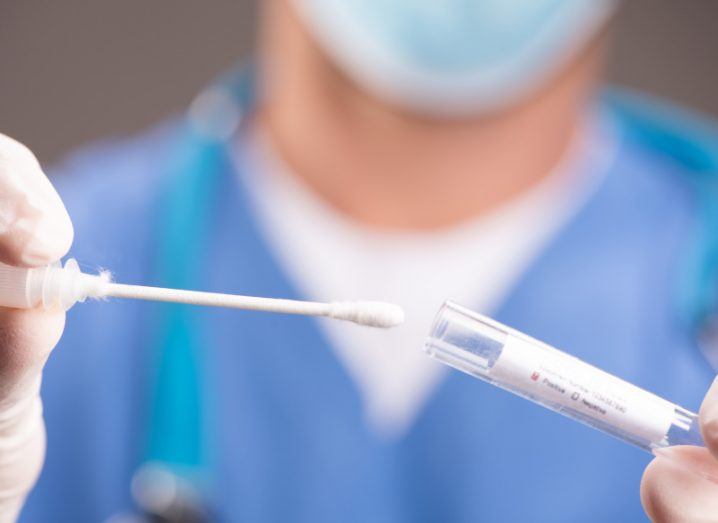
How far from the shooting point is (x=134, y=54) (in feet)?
5.09

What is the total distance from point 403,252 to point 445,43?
0.83 ft

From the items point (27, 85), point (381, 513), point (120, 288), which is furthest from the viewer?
point (27, 85)

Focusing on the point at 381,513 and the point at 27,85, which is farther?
the point at 27,85

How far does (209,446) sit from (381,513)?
8.1 inches

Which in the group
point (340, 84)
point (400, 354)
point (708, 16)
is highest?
point (708, 16)

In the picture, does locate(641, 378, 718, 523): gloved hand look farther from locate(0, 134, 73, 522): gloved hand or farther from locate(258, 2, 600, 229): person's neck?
locate(258, 2, 600, 229): person's neck

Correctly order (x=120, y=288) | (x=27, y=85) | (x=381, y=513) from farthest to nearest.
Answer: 1. (x=27, y=85)
2. (x=381, y=513)
3. (x=120, y=288)

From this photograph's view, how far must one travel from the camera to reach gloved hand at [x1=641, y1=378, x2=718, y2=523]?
51 cm

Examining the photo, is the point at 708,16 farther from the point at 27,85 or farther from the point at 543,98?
the point at 27,85

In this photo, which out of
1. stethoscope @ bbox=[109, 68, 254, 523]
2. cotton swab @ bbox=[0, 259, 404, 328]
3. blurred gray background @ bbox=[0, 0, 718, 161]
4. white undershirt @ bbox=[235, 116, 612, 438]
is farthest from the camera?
blurred gray background @ bbox=[0, 0, 718, 161]

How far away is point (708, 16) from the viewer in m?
1.58

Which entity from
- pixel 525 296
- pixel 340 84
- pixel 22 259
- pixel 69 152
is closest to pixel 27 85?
pixel 69 152

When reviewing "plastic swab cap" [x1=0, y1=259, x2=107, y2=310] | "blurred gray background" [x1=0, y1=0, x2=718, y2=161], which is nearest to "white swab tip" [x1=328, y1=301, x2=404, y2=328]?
"plastic swab cap" [x1=0, y1=259, x2=107, y2=310]

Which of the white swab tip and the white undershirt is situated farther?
the white undershirt
